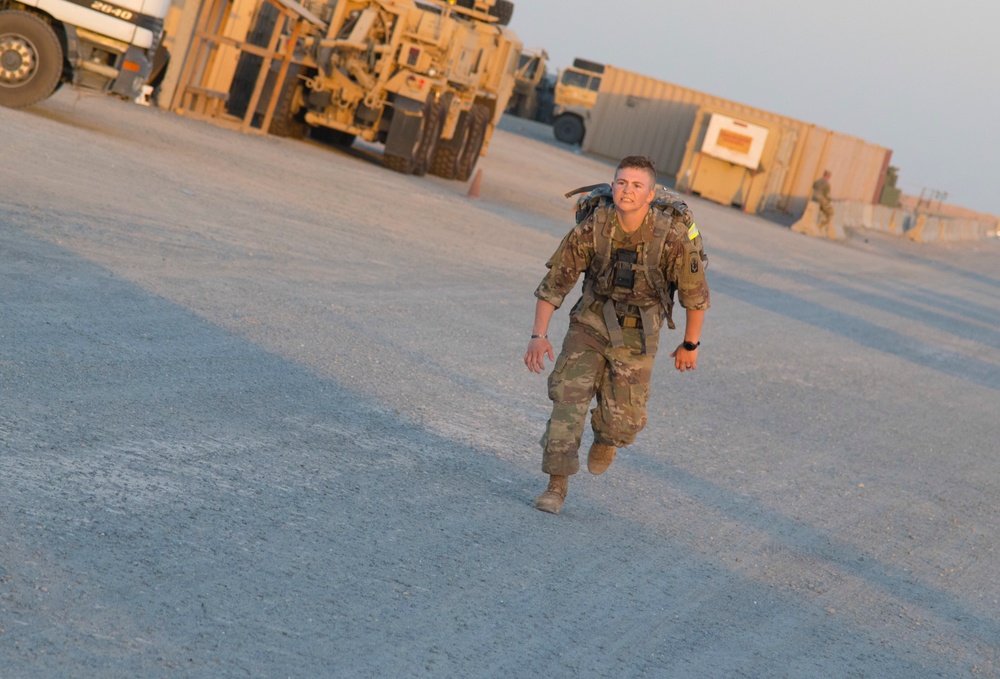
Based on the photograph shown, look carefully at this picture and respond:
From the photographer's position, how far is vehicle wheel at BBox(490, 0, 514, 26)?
23.9 m

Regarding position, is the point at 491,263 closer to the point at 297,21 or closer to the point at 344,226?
the point at 344,226

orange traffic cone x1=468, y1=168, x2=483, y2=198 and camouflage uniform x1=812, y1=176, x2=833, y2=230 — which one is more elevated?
camouflage uniform x1=812, y1=176, x2=833, y2=230

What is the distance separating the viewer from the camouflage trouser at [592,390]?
582 centimetres

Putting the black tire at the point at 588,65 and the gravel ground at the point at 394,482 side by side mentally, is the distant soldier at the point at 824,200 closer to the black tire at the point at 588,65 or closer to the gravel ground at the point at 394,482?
the black tire at the point at 588,65

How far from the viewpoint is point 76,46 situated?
51.9ft

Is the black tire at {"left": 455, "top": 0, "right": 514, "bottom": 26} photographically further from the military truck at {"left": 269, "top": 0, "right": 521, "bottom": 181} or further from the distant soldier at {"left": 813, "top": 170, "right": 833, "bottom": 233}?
the distant soldier at {"left": 813, "top": 170, "right": 833, "bottom": 233}

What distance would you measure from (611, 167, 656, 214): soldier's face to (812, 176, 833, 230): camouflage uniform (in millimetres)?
33523

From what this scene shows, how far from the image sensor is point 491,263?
14672mm

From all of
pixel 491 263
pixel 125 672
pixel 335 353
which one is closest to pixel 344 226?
pixel 491 263

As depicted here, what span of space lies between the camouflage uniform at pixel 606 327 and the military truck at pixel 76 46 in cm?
1148

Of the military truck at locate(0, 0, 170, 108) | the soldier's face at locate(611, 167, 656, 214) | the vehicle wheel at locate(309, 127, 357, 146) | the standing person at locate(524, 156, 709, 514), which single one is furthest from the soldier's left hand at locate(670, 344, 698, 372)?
the vehicle wheel at locate(309, 127, 357, 146)

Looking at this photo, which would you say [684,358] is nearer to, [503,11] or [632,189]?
[632,189]

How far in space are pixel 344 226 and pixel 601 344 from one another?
8.83 meters

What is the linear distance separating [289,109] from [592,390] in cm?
1820
